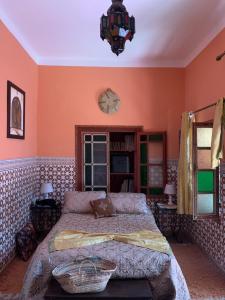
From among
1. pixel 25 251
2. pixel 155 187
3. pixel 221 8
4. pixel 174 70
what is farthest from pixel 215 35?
pixel 25 251

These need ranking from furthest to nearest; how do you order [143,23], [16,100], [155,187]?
[155,187] → [16,100] → [143,23]

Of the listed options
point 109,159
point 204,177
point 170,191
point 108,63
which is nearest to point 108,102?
point 108,63

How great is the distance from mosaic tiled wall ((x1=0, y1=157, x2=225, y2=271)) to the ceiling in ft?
6.08

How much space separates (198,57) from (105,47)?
60.9 inches

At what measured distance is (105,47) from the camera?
497 cm

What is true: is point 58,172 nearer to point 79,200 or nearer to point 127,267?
point 79,200

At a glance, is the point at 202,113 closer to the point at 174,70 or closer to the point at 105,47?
the point at 174,70

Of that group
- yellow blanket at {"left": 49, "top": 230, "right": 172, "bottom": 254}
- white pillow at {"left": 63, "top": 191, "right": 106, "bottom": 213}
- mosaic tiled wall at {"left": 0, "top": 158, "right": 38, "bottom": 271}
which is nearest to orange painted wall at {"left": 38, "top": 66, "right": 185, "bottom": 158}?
mosaic tiled wall at {"left": 0, "top": 158, "right": 38, "bottom": 271}

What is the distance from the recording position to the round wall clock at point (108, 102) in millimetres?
5645

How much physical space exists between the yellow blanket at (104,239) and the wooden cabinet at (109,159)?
2.03 meters

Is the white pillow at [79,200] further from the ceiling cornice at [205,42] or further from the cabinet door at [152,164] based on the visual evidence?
the ceiling cornice at [205,42]

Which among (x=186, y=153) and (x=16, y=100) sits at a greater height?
(x=16, y=100)

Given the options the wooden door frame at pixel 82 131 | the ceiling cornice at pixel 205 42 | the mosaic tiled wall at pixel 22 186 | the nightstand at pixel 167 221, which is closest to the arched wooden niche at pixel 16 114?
the mosaic tiled wall at pixel 22 186

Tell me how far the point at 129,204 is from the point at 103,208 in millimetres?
475
